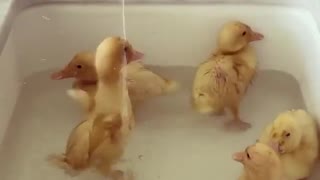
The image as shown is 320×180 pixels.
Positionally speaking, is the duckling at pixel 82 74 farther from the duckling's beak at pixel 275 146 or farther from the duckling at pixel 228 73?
the duckling's beak at pixel 275 146

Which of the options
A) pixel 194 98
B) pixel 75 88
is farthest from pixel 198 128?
pixel 75 88

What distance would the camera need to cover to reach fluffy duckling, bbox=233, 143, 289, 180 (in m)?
1.10

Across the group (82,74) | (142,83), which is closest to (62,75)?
(82,74)

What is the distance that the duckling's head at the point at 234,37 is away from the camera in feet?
4.40

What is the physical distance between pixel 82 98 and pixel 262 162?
1.17 feet

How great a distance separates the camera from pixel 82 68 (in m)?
1.32

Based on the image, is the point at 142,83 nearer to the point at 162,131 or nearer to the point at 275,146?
the point at 162,131

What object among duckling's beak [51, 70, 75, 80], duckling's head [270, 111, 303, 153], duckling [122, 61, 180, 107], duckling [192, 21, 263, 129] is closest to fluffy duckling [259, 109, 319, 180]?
duckling's head [270, 111, 303, 153]

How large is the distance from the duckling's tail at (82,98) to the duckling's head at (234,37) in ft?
0.86

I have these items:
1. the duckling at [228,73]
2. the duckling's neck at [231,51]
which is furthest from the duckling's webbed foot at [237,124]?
the duckling's neck at [231,51]

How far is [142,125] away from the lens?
1.36 metres

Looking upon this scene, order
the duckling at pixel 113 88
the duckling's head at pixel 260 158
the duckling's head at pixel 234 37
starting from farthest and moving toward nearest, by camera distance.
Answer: the duckling's head at pixel 234 37
the duckling at pixel 113 88
the duckling's head at pixel 260 158

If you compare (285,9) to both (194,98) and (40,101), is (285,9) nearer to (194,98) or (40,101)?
(194,98)

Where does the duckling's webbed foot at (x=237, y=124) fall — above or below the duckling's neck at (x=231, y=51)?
below
